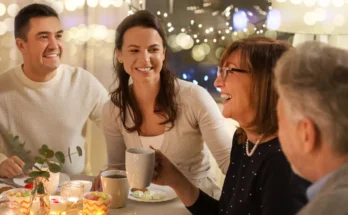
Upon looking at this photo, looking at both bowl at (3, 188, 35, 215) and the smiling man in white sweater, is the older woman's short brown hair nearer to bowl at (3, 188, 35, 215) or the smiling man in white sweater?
bowl at (3, 188, 35, 215)

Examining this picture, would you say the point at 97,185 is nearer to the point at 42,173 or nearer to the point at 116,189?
the point at 116,189

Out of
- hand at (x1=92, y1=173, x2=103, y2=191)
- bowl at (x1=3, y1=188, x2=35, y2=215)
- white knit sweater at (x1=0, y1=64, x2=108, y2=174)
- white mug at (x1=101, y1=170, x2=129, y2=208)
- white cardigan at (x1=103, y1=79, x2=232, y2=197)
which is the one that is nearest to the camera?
bowl at (x1=3, y1=188, x2=35, y2=215)

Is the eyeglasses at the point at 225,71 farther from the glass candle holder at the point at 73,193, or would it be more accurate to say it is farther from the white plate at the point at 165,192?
the glass candle holder at the point at 73,193

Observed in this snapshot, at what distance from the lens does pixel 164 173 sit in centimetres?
157

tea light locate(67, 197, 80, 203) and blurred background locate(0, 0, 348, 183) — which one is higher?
blurred background locate(0, 0, 348, 183)

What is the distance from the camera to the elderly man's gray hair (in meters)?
0.81

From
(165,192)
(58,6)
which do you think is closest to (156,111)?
(165,192)

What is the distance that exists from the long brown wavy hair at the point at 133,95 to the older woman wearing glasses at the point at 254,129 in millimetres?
527

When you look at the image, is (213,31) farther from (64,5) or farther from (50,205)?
(50,205)

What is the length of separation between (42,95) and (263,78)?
128cm

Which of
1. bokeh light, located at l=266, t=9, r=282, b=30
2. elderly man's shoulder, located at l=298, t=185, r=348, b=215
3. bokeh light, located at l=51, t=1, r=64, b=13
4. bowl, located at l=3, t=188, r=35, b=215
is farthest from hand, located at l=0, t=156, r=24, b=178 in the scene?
bokeh light, located at l=266, t=9, r=282, b=30

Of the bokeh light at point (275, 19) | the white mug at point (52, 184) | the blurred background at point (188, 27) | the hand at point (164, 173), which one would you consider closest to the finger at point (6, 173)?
the white mug at point (52, 184)

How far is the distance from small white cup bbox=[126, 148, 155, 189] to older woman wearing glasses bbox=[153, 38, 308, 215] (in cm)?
27

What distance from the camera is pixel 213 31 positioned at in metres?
2.98
